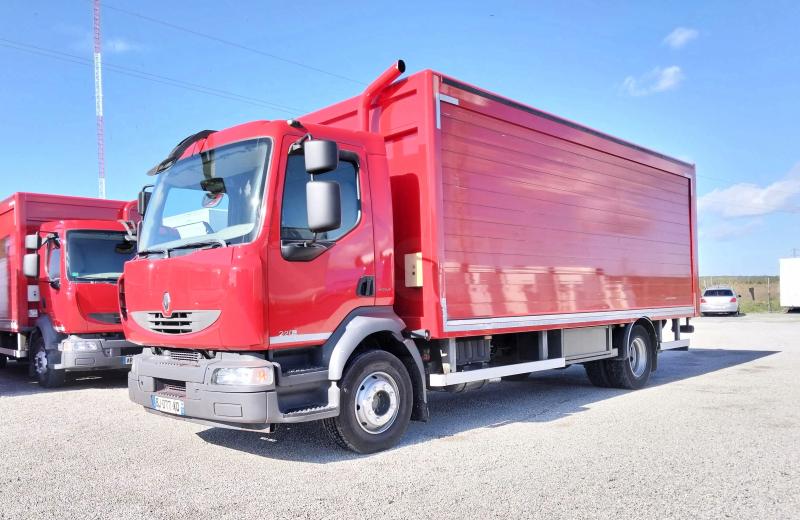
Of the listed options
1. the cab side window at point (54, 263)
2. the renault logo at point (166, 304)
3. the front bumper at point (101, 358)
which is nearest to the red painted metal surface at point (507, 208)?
the renault logo at point (166, 304)

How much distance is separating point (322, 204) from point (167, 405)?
218 centimetres

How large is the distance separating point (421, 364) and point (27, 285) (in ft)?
26.8

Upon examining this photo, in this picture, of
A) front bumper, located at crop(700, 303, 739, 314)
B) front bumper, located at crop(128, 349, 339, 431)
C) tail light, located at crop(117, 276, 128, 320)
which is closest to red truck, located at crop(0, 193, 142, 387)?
tail light, located at crop(117, 276, 128, 320)

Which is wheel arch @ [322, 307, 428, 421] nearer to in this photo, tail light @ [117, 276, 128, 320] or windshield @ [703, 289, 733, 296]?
tail light @ [117, 276, 128, 320]

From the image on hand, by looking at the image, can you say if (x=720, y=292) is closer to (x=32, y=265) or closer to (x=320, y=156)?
(x=32, y=265)

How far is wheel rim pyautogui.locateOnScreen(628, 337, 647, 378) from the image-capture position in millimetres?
9703

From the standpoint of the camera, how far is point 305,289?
5.35 m

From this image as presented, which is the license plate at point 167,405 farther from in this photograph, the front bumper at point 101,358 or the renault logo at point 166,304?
the front bumper at point 101,358

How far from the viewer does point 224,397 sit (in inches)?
198

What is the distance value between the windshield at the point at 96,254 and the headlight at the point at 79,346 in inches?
37.2

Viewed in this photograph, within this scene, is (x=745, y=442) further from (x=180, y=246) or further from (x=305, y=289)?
(x=180, y=246)

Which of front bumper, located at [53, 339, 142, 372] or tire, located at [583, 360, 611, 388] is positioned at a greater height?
front bumper, located at [53, 339, 142, 372]

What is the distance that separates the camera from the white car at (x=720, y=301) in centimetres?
3022

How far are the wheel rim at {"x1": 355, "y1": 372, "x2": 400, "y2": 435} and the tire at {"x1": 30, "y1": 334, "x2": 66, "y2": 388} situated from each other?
661 centimetres
